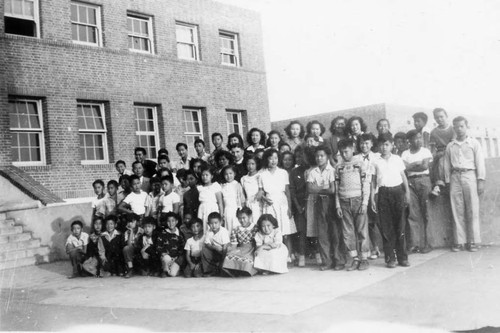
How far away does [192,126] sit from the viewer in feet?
54.5

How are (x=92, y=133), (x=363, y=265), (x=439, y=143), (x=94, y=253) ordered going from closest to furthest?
(x=363, y=265) → (x=439, y=143) → (x=94, y=253) → (x=92, y=133)

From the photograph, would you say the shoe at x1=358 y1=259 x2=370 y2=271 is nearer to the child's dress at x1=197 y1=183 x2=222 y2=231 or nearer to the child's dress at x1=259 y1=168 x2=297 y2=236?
the child's dress at x1=259 y1=168 x2=297 y2=236

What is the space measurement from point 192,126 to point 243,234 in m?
9.94

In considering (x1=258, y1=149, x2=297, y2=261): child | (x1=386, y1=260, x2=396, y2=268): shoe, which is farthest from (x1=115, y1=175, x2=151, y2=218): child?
(x1=386, y1=260, x2=396, y2=268): shoe

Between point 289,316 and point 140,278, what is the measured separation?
384 centimetres

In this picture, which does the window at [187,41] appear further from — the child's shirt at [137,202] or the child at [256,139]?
the child at [256,139]

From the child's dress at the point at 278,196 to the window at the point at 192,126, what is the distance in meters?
9.28

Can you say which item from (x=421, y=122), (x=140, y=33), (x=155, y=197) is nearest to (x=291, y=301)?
(x=421, y=122)

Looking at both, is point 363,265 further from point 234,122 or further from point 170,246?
point 234,122

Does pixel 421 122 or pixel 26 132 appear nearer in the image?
pixel 421 122

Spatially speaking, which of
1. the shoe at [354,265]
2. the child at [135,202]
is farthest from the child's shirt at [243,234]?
the child at [135,202]

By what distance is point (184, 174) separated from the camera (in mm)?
8250

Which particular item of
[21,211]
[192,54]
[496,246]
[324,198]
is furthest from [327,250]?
[192,54]

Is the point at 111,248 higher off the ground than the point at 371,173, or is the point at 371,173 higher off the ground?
the point at 371,173
